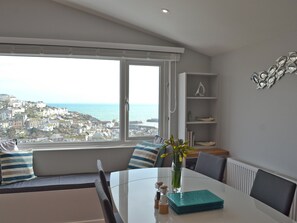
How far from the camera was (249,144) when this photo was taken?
122 inches

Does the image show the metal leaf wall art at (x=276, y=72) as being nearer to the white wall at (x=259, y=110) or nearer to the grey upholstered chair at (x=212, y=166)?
the white wall at (x=259, y=110)

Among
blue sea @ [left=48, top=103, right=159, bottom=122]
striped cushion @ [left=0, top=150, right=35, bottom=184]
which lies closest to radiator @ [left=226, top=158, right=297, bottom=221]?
blue sea @ [left=48, top=103, right=159, bottom=122]

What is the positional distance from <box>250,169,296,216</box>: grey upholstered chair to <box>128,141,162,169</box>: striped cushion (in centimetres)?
145

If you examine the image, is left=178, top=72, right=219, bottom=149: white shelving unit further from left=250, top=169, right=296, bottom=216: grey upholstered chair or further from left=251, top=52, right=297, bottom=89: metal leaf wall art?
left=250, top=169, right=296, bottom=216: grey upholstered chair

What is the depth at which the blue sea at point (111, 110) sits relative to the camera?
3.54 metres

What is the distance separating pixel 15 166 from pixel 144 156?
4.78 ft

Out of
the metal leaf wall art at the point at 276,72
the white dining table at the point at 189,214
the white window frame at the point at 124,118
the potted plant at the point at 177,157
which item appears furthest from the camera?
the white window frame at the point at 124,118

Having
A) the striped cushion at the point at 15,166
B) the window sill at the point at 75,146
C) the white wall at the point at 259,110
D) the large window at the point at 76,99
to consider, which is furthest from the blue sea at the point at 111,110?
the white wall at the point at 259,110

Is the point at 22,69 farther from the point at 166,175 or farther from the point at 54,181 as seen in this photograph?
the point at 166,175

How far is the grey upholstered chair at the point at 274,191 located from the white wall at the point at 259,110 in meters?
0.86

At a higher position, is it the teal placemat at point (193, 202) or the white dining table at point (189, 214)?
the teal placemat at point (193, 202)

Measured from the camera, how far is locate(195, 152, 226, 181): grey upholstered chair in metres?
2.28

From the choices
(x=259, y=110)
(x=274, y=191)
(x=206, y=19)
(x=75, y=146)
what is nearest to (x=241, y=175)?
(x=259, y=110)

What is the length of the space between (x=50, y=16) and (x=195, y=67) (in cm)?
208
